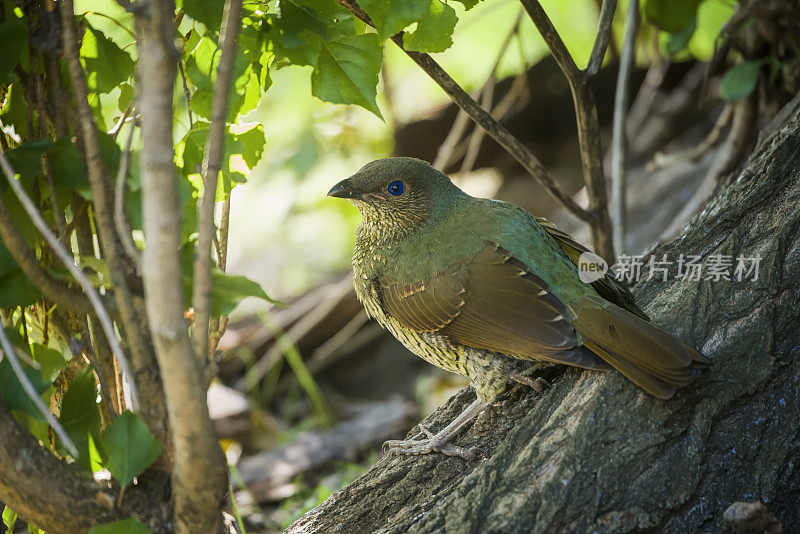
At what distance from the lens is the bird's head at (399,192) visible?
296 cm

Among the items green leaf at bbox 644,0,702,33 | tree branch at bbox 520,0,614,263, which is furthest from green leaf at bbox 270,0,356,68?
green leaf at bbox 644,0,702,33

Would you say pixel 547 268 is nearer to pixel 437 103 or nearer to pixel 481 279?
pixel 481 279

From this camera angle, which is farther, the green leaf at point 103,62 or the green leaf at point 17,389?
the green leaf at point 103,62

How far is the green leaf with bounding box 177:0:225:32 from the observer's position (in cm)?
186

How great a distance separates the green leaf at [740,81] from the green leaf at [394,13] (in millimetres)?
2336

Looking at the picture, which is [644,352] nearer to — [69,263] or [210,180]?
[210,180]

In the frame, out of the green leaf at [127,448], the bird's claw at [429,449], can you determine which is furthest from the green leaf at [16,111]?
the bird's claw at [429,449]

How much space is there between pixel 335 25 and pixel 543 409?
1261 mm

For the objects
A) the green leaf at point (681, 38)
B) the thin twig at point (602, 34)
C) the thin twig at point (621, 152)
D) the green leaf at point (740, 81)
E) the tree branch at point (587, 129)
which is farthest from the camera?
the green leaf at point (681, 38)

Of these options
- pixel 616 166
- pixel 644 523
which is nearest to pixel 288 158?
pixel 616 166

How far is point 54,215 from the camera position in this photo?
1982 millimetres

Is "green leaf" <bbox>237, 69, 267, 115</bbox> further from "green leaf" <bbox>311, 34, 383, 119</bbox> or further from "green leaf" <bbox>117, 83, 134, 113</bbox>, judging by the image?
"green leaf" <bbox>117, 83, 134, 113</bbox>

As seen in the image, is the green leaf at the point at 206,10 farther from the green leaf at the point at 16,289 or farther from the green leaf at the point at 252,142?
the green leaf at the point at 16,289

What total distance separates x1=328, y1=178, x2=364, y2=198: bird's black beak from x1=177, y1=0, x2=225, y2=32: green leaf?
1.15 m
